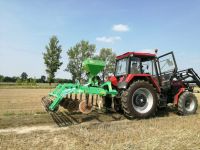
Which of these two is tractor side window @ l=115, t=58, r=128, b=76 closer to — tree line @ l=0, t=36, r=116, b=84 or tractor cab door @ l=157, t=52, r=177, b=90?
tractor cab door @ l=157, t=52, r=177, b=90

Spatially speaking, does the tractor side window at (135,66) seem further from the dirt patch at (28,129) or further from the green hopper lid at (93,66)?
the dirt patch at (28,129)

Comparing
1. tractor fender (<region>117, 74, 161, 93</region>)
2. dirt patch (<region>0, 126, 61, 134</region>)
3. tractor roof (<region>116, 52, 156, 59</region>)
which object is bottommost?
dirt patch (<region>0, 126, 61, 134</region>)

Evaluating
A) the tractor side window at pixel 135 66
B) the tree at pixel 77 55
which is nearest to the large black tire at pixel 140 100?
the tractor side window at pixel 135 66

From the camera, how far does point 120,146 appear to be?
4.91m

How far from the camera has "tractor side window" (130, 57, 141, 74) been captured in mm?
8656

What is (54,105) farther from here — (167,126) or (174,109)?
(174,109)

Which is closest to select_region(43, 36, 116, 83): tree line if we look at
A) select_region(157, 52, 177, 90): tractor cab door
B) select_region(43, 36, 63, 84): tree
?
select_region(43, 36, 63, 84): tree

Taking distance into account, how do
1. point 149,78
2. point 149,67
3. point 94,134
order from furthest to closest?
point 149,67, point 149,78, point 94,134

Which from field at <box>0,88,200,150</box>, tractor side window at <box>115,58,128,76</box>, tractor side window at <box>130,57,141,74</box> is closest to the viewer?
field at <box>0,88,200,150</box>

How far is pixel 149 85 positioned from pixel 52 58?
136 feet

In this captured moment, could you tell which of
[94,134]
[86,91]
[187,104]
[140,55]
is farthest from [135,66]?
[94,134]

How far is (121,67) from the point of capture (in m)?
9.16

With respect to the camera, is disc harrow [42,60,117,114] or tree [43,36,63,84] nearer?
disc harrow [42,60,117,114]

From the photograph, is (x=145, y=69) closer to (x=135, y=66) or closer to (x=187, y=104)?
(x=135, y=66)
